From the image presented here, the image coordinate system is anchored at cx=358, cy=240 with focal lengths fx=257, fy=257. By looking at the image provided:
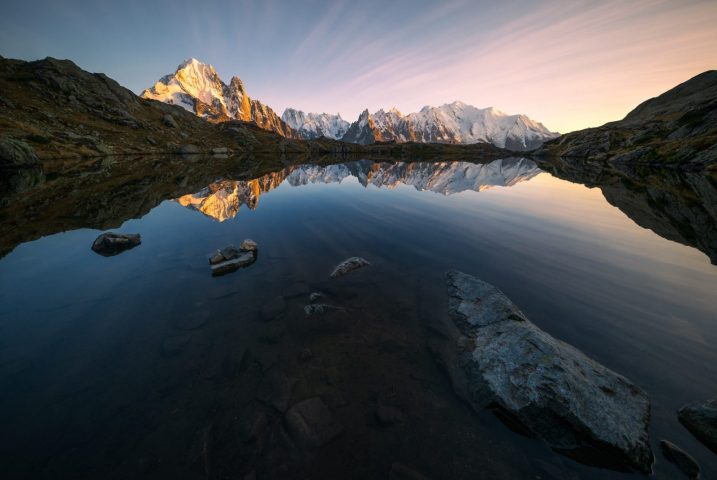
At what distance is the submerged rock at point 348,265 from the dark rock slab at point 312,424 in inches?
319

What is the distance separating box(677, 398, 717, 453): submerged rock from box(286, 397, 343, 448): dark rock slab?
949cm

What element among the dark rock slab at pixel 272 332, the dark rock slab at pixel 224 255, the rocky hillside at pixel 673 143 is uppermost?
the rocky hillside at pixel 673 143

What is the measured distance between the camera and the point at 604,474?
237 inches

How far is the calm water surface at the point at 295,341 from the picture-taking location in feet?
21.4

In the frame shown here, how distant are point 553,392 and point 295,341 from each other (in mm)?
8502

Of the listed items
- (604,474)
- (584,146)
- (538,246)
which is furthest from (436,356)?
(584,146)

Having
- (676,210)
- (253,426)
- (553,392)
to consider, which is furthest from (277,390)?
(676,210)

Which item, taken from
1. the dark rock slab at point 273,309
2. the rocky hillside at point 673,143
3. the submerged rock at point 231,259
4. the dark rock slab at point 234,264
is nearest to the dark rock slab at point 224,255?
the submerged rock at point 231,259

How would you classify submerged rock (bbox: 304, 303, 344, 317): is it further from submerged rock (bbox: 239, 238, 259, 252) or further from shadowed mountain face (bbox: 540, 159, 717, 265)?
shadowed mountain face (bbox: 540, 159, 717, 265)

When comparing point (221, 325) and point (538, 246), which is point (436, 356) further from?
point (538, 246)

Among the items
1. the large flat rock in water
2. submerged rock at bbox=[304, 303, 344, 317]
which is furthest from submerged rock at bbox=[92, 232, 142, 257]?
the large flat rock in water

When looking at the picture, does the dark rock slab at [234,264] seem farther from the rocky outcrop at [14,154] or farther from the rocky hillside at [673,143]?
the rocky hillside at [673,143]

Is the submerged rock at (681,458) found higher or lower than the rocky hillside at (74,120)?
lower

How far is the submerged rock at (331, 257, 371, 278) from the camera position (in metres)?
15.5
